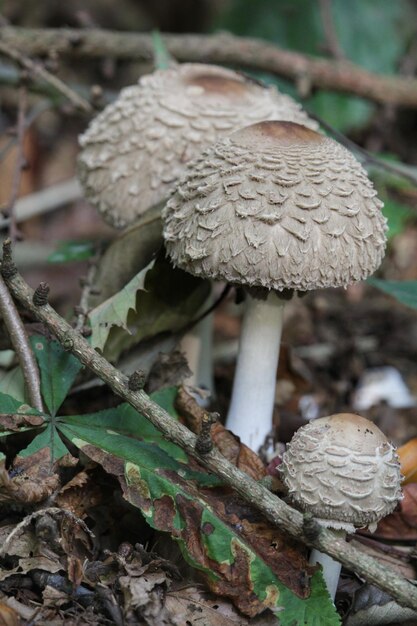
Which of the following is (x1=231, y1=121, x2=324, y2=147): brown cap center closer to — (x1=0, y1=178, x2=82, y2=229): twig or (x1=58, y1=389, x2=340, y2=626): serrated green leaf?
(x1=58, y1=389, x2=340, y2=626): serrated green leaf

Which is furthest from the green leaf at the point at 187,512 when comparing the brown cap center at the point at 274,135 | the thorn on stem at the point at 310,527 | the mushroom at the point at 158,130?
the brown cap center at the point at 274,135

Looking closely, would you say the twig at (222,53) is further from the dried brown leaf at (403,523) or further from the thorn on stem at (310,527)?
the thorn on stem at (310,527)

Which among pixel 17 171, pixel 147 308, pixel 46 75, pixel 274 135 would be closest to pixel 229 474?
pixel 147 308

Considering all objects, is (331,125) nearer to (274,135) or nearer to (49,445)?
(274,135)

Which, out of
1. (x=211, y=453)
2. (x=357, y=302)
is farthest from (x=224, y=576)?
(x=357, y=302)

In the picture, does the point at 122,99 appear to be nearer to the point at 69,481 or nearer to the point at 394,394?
the point at 69,481

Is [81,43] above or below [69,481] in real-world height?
above
